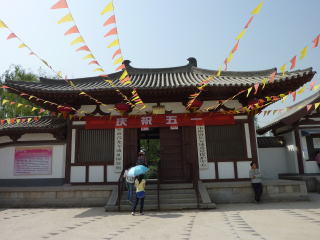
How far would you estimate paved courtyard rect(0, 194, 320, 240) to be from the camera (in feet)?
16.1

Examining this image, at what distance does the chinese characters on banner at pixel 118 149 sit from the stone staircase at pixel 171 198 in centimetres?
130

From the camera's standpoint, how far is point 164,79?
476 inches

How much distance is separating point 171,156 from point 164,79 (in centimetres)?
411

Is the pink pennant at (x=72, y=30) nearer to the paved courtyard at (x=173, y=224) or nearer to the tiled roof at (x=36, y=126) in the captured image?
the paved courtyard at (x=173, y=224)

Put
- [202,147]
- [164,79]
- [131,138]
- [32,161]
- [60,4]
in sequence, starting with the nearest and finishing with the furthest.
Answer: [60,4] < [202,147] < [131,138] < [32,161] < [164,79]

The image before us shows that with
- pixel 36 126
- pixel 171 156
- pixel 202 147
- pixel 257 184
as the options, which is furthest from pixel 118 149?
pixel 257 184

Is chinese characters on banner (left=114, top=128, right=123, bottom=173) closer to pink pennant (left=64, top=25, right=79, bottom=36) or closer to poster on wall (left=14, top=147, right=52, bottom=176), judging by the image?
poster on wall (left=14, top=147, right=52, bottom=176)

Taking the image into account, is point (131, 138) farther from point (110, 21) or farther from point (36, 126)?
point (110, 21)

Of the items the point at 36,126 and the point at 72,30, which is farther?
the point at 36,126

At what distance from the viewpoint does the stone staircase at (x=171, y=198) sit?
7727 millimetres

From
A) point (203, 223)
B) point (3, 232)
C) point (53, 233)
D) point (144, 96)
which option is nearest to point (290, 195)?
point (203, 223)

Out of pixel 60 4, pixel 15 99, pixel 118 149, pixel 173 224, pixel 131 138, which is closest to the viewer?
pixel 60 4

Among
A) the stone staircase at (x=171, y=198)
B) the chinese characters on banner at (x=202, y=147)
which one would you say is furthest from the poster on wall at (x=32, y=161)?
the chinese characters on banner at (x=202, y=147)

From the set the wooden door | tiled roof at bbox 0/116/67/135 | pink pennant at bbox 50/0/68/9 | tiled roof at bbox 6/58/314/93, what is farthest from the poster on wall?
pink pennant at bbox 50/0/68/9
